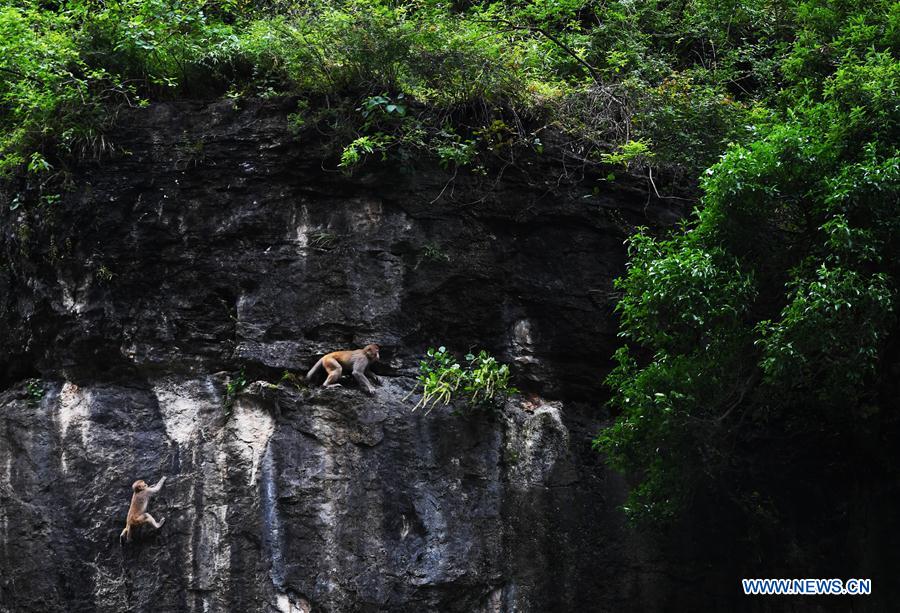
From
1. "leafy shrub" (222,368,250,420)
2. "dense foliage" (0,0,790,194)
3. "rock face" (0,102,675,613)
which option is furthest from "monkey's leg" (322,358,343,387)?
"dense foliage" (0,0,790,194)

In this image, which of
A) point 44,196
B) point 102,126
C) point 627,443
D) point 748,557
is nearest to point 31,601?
point 44,196

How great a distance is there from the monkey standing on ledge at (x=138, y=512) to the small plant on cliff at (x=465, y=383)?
9.95ft

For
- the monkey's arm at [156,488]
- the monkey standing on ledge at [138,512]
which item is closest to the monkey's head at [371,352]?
the monkey's arm at [156,488]

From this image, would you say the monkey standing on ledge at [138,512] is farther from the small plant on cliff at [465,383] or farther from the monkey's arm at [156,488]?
the small plant on cliff at [465,383]

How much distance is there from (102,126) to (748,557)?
362 inches

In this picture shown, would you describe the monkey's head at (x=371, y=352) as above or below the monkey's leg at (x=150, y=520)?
above

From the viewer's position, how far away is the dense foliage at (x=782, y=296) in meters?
8.34

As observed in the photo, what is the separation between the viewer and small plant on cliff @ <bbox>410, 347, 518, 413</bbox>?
10.6 m

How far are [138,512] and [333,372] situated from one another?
2515mm

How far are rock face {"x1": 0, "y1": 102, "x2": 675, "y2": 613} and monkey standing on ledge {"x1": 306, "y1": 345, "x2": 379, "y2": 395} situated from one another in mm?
159

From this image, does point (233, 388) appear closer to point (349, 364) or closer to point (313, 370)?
point (313, 370)

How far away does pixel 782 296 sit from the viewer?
9422mm

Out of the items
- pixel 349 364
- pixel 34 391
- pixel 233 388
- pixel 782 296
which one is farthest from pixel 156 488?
pixel 782 296

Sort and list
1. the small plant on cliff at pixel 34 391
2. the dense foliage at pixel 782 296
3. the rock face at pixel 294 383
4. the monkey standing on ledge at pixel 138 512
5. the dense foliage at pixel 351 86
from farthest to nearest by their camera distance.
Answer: the dense foliage at pixel 351 86 < the small plant on cliff at pixel 34 391 < the rock face at pixel 294 383 < the monkey standing on ledge at pixel 138 512 < the dense foliage at pixel 782 296
